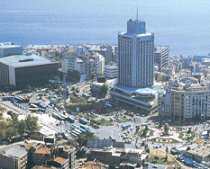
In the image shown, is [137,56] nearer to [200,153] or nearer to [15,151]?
[200,153]

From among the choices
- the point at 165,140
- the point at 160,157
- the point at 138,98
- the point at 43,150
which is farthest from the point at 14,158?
the point at 138,98

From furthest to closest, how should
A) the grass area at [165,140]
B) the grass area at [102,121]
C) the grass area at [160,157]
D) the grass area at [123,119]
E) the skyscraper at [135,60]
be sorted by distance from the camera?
1. the skyscraper at [135,60]
2. the grass area at [123,119]
3. the grass area at [102,121]
4. the grass area at [165,140]
5. the grass area at [160,157]

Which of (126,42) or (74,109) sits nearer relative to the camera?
(74,109)

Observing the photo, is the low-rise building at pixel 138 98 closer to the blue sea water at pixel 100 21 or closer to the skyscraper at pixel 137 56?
the skyscraper at pixel 137 56

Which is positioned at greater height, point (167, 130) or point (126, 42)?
point (126, 42)

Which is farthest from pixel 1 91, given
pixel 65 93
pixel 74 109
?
pixel 74 109

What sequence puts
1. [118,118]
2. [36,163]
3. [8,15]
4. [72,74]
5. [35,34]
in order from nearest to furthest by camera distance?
[36,163] → [118,118] → [72,74] → [35,34] → [8,15]

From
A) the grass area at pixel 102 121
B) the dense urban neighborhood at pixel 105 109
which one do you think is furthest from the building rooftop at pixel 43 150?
the grass area at pixel 102 121

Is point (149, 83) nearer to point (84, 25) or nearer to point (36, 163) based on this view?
point (36, 163)
